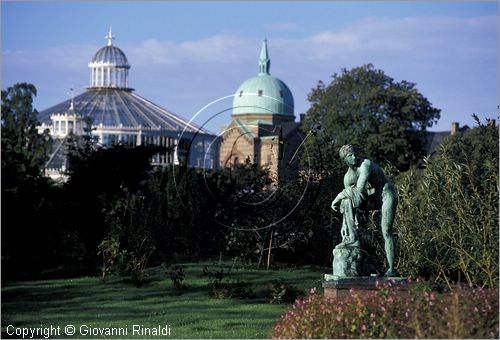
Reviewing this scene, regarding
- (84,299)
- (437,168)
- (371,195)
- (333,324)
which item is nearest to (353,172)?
(371,195)

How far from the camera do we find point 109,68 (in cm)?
11850

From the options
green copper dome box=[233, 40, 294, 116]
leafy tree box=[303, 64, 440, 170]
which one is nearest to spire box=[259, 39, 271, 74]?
green copper dome box=[233, 40, 294, 116]

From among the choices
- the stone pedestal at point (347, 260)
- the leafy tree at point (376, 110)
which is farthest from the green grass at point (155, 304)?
the leafy tree at point (376, 110)

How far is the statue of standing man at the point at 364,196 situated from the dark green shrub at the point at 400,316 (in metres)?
2.62

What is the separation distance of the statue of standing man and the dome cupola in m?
100

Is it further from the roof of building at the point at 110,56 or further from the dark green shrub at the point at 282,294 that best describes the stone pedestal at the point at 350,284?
the roof of building at the point at 110,56

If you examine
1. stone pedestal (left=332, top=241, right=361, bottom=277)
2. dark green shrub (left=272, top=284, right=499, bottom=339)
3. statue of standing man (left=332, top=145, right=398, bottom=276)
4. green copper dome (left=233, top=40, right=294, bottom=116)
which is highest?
green copper dome (left=233, top=40, right=294, bottom=116)

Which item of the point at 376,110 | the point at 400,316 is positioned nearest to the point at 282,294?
the point at 400,316

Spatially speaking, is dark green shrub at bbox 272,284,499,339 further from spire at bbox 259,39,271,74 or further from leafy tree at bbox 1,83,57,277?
spire at bbox 259,39,271,74

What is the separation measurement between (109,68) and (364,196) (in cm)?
10446

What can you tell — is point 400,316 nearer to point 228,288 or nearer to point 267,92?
point 228,288

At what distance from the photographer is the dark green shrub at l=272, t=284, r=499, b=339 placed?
473 inches

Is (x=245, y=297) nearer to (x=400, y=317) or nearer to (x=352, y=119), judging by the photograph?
(x=400, y=317)

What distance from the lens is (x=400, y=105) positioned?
68438 mm
